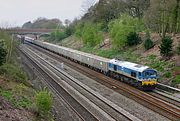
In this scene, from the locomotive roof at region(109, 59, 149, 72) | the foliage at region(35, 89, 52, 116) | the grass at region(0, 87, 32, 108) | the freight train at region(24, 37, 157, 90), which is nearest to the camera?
the foliage at region(35, 89, 52, 116)

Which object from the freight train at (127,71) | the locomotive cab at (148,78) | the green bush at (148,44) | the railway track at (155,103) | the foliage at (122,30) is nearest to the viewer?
the railway track at (155,103)

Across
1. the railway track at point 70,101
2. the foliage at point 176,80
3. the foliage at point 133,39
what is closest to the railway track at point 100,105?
the railway track at point 70,101

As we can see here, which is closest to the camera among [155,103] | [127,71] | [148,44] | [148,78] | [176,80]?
[155,103]

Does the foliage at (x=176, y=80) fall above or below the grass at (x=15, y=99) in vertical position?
below

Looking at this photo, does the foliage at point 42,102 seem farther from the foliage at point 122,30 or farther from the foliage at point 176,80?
the foliage at point 122,30

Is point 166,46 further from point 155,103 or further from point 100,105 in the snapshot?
point 100,105

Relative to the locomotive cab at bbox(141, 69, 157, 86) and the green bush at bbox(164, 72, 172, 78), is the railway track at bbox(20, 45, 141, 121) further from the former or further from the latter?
the green bush at bbox(164, 72, 172, 78)

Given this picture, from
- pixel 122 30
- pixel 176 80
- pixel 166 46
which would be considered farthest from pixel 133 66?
pixel 122 30

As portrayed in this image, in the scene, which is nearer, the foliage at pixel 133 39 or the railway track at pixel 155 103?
the railway track at pixel 155 103

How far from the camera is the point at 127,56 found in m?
58.0

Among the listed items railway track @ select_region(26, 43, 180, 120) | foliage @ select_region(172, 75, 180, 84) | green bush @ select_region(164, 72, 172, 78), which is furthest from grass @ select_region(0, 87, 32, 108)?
green bush @ select_region(164, 72, 172, 78)

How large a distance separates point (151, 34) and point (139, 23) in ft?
27.5

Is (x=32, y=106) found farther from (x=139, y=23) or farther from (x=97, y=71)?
(x=139, y=23)

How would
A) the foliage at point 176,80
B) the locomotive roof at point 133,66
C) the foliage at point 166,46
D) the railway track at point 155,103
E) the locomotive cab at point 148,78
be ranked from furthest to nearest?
the foliage at point 166,46 < the foliage at point 176,80 < the locomotive roof at point 133,66 < the locomotive cab at point 148,78 < the railway track at point 155,103
